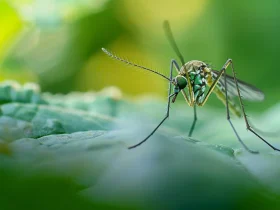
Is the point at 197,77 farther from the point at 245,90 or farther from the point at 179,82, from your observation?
the point at 245,90

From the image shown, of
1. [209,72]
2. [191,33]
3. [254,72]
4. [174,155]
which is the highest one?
[191,33]

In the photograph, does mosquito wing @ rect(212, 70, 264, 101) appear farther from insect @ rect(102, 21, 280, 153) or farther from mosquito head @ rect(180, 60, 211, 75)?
mosquito head @ rect(180, 60, 211, 75)

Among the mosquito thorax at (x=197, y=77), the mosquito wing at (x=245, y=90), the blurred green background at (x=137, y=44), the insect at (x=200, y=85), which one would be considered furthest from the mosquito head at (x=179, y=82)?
the blurred green background at (x=137, y=44)

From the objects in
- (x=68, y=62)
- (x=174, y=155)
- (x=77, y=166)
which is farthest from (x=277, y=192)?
(x=68, y=62)

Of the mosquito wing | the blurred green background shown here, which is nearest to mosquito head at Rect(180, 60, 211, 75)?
the mosquito wing

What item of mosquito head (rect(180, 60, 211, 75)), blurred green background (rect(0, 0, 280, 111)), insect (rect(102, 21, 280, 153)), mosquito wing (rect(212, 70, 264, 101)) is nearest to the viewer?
insect (rect(102, 21, 280, 153))

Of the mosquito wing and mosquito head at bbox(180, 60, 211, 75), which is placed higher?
mosquito head at bbox(180, 60, 211, 75)

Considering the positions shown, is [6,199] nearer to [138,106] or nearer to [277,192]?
[277,192]

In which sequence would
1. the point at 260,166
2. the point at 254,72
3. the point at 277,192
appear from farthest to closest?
the point at 254,72 < the point at 260,166 < the point at 277,192
